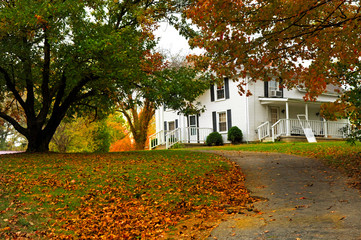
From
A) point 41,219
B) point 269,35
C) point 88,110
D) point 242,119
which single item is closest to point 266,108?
point 242,119

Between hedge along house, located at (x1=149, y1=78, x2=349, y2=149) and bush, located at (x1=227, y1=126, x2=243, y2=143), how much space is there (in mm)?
497

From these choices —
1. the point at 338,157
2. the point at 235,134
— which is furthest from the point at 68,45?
the point at 235,134

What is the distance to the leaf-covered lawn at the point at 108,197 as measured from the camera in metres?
6.36

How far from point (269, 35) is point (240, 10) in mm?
1227

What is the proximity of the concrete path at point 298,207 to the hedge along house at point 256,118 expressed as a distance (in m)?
12.5

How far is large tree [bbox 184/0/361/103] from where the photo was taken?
903cm

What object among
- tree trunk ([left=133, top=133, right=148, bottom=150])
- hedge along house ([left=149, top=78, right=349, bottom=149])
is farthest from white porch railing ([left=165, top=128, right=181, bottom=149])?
tree trunk ([left=133, top=133, right=148, bottom=150])

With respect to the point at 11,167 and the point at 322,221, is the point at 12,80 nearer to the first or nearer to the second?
the point at 11,167

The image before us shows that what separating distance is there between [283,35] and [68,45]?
8047mm

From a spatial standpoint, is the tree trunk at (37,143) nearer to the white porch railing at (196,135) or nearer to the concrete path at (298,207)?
the concrete path at (298,207)

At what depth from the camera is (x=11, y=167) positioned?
35.1 feet

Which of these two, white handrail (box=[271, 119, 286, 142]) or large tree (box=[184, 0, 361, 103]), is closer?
large tree (box=[184, 0, 361, 103])

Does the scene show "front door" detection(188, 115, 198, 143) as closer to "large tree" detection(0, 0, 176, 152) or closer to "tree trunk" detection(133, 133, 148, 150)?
"tree trunk" detection(133, 133, 148, 150)

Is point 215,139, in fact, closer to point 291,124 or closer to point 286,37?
point 291,124
